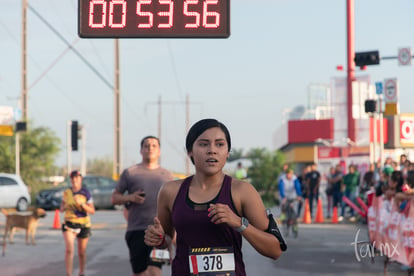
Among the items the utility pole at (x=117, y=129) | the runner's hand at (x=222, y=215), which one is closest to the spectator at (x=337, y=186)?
the utility pole at (x=117, y=129)

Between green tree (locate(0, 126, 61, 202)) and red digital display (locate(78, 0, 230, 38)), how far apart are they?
41.6 metres

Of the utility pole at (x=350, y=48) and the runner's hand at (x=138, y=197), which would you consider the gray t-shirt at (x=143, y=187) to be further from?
the utility pole at (x=350, y=48)

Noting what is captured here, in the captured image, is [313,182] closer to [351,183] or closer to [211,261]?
[351,183]

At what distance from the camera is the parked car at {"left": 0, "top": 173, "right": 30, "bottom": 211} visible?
104 ft

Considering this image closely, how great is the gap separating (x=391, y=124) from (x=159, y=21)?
4454 centimetres

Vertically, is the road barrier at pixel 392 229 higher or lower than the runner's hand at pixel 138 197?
lower

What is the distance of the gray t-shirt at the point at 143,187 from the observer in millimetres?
8422

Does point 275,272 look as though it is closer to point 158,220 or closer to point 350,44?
point 158,220

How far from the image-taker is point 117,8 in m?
9.59

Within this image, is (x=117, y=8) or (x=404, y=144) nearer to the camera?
(x=117, y=8)

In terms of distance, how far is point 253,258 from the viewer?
47.0ft

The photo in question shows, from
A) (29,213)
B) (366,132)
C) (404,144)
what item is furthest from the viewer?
(366,132)

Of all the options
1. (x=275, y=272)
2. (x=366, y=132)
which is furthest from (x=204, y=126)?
(x=366, y=132)

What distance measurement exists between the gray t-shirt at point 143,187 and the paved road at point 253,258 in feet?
12.6
